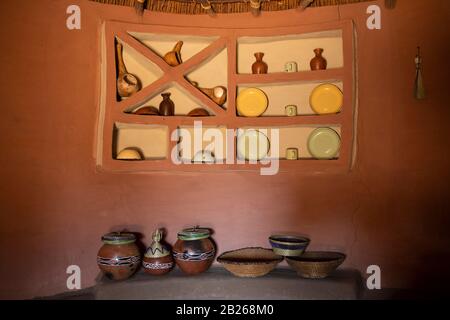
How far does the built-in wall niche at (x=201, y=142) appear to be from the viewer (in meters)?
2.56

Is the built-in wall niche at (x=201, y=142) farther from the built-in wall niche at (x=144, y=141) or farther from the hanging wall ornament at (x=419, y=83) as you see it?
the hanging wall ornament at (x=419, y=83)

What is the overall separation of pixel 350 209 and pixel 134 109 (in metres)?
1.75

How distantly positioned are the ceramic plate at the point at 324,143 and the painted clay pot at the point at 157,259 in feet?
4.14

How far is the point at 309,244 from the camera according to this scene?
7.70 ft

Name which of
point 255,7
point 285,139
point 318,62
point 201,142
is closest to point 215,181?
point 201,142

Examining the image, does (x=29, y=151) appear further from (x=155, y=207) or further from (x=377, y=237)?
(x=377, y=237)

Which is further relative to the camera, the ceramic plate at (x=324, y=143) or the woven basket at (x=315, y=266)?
the ceramic plate at (x=324, y=143)

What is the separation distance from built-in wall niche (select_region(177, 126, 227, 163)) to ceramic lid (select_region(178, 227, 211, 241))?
1.82 ft

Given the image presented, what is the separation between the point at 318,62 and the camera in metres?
2.41

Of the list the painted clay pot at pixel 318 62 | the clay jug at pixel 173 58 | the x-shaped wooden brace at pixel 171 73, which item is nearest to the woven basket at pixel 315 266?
the x-shaped wooden brace at pixel 171 73

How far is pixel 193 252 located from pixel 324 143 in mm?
1224

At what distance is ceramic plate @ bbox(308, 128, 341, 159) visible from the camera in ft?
8.00

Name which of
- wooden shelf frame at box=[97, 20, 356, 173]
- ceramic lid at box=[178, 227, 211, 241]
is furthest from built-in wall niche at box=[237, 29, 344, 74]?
ceramic lid at box=[178, 227, 211, 241]
